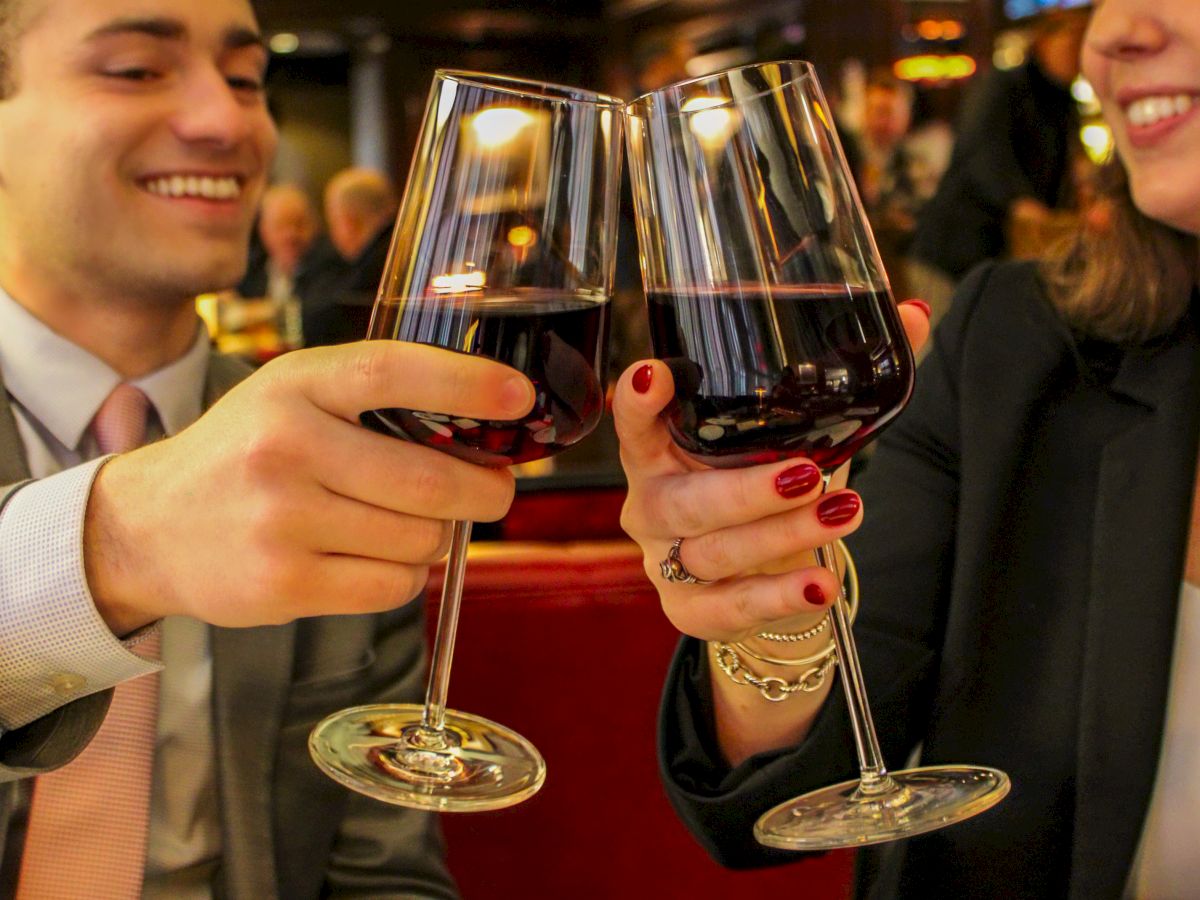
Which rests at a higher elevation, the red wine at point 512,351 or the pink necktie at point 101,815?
the red wine at point 512,351

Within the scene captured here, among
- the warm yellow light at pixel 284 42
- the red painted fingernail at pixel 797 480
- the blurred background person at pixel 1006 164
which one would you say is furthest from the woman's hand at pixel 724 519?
the warm yellow light at pixel 284 42

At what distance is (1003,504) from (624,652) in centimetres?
50

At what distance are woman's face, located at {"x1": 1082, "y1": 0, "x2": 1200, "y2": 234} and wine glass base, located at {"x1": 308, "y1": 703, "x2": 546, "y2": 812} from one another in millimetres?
895

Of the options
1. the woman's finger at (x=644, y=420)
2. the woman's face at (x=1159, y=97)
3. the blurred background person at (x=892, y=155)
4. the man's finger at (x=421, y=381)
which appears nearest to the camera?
the man's finger at (x=421, y=381)

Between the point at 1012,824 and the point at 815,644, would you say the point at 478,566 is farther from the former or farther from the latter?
the point at 1012,824

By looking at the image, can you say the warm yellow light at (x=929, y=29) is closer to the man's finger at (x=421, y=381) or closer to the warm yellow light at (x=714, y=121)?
the warm yellow light at (x=714, y=121)

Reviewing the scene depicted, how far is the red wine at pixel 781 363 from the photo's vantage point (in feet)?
2.64

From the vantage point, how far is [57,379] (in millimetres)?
1347

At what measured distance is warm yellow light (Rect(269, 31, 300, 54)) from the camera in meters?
10.4

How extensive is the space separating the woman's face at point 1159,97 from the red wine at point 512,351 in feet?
2.61

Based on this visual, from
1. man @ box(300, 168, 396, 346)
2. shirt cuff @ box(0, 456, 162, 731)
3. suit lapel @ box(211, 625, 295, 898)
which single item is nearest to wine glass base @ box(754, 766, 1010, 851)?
shirt cuff @ box(0, 456, 162, 731)

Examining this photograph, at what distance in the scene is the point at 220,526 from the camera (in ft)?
2.72

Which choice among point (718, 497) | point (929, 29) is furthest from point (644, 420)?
point (929, 29)

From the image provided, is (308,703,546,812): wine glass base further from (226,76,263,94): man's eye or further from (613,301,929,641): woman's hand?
(226,76,263,94): man's eye
